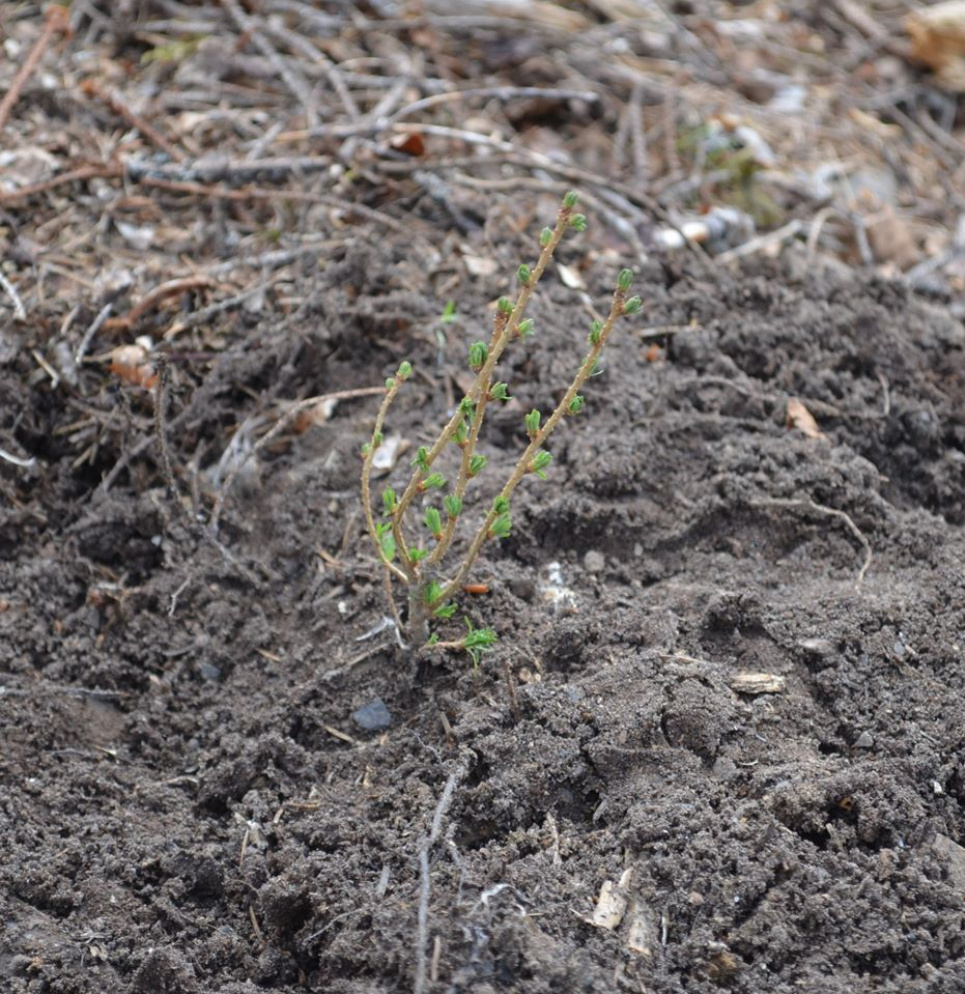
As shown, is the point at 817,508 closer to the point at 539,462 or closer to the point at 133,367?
the point at 539,462

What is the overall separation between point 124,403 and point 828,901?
1927 millimetres

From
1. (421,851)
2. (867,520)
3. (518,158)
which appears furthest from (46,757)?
(518,158)

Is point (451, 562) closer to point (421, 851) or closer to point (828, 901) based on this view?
point (421, 851)

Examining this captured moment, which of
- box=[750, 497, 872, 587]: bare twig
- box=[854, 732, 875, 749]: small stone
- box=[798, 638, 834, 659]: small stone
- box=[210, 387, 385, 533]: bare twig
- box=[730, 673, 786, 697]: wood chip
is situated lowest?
box=[210, 387, 385, 533]: bare twig

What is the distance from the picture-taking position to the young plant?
1.79m

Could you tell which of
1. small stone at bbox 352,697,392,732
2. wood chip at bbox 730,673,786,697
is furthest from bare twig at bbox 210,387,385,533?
wood chip at bbox 730,673,786,697

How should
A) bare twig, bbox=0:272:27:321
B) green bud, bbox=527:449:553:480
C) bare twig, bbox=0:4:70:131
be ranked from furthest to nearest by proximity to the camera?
1. bare twig, bbox=0:4:70:131
2. bare twig, bbox=0:272:27:321
3. green bud, bbox=527:449:553:480

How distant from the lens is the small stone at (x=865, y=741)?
77.7 inches

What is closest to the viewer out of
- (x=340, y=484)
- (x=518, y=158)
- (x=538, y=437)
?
(x=538, y=437)

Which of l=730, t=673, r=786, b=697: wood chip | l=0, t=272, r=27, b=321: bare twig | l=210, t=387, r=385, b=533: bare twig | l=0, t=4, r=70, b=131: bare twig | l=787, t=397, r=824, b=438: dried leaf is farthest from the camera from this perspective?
l=0, t=4, r=70, b=131: bare twig

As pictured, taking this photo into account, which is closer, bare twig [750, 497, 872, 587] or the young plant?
the young plant

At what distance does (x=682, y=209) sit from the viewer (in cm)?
348

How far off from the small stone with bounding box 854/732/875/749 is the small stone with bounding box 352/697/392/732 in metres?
0.89

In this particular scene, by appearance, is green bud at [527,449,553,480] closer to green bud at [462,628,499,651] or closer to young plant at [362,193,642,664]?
young plant at [362,193,642,664]
